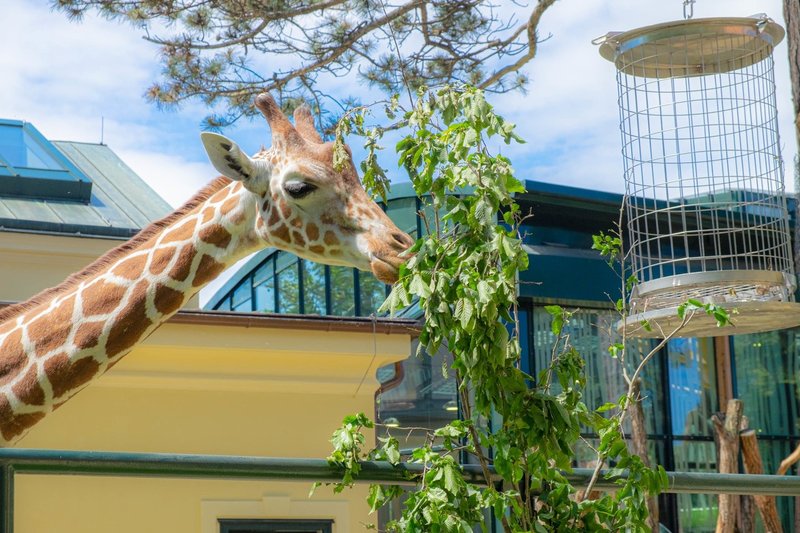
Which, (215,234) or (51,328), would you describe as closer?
(51,328)

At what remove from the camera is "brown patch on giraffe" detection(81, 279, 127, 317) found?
4.29 meters

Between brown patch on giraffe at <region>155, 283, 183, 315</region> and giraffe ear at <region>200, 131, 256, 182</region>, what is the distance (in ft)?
1.52

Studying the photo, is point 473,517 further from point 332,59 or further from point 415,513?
point 332,59

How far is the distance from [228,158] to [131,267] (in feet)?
1.77

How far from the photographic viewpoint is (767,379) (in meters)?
12.5

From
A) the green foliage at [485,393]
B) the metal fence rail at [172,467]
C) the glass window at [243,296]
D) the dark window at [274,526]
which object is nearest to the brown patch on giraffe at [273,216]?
the green foliage at [485,393]

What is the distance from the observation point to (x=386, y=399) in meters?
10.9

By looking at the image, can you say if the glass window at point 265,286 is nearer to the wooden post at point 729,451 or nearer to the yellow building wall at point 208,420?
the wooden post at point 729,451

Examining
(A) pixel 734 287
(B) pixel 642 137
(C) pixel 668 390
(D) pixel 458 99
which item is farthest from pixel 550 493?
(C) pixel 668 390

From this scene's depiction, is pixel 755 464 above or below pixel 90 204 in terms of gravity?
below

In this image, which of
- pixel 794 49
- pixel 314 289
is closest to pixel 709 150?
pixel 794 49

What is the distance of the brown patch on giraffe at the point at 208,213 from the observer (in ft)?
14.7

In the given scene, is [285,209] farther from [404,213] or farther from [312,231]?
[404,213]

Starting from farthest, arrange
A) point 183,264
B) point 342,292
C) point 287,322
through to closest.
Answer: point 342,292
point 287,322
point 183,264
